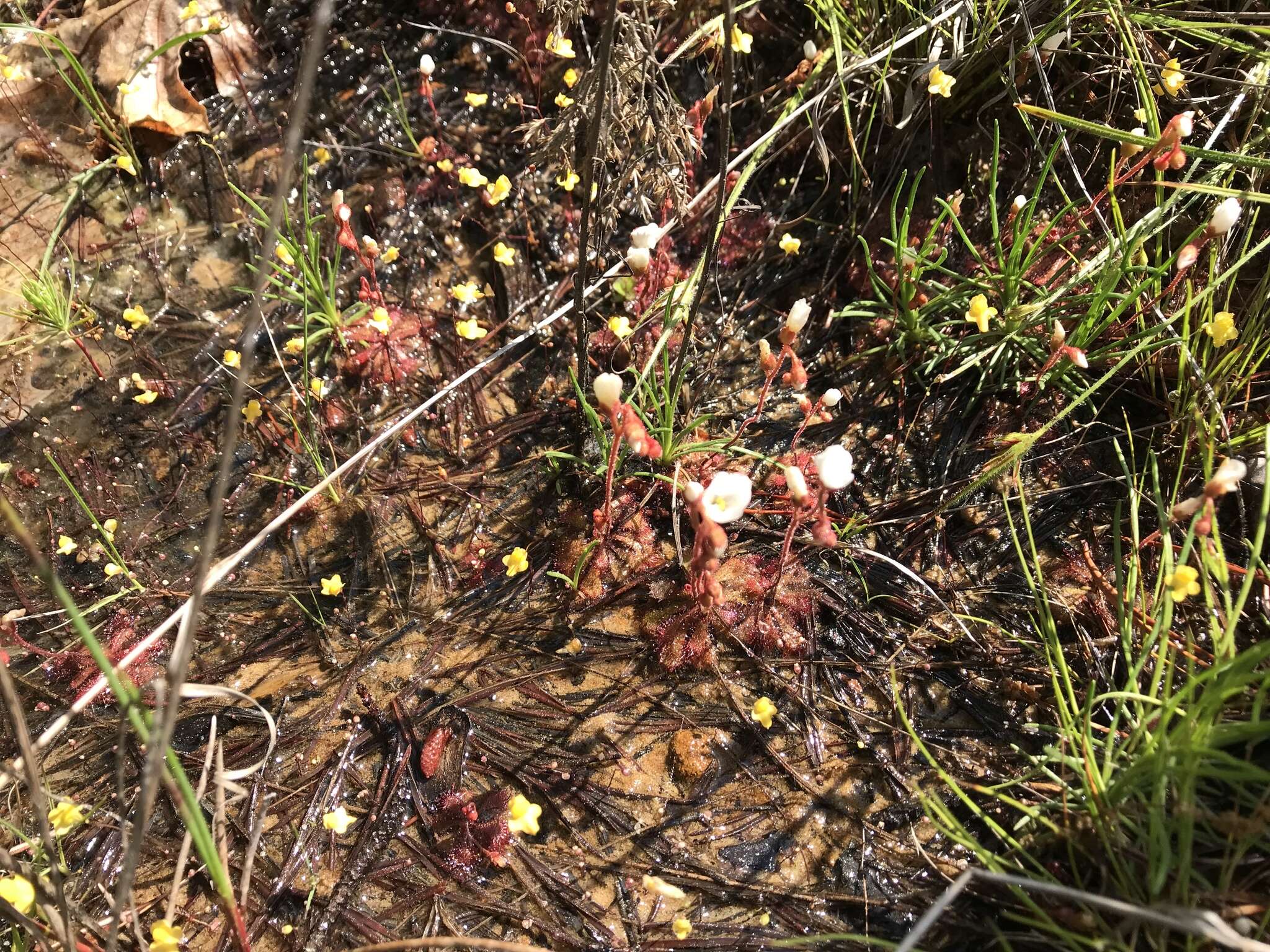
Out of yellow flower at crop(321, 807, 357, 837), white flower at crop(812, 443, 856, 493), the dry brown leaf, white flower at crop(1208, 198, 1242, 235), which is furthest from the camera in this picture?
the dry brown leaf

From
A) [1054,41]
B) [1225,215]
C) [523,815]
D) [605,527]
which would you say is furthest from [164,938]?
[1054,41]

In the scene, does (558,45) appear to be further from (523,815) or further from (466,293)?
(523,815)

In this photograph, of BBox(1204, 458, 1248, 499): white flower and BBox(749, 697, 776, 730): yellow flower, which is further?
BBox(749, 697, 776, 730): yellow flower

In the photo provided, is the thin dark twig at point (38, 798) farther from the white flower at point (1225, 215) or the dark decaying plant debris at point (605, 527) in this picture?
the white flower at point (1225, 215)

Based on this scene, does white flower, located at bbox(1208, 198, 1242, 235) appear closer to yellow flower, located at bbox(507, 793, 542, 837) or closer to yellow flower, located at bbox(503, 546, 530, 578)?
yellow flower, located at bbox(503, 546, 530, 578)

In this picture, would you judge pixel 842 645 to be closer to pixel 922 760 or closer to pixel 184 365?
pixel 922 760

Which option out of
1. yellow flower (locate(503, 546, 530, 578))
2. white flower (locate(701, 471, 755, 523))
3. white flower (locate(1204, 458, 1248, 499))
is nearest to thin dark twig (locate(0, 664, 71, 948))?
yellow flower (locate(503, 546, 530, 578))
